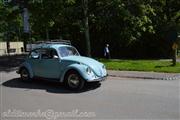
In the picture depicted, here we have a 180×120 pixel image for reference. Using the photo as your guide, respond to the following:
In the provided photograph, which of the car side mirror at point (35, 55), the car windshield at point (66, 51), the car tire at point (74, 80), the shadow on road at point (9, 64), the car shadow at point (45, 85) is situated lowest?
the shadow on road at point (9, 64)

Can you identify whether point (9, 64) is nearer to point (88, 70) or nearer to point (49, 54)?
point (49, 54)

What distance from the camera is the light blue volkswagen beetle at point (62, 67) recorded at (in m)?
12.4

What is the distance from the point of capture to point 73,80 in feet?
41.2

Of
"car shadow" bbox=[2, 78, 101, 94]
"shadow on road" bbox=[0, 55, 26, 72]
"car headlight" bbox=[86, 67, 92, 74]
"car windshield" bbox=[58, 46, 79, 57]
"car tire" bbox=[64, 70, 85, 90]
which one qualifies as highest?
"car windshield" bbox=[58, 46, 79, 57]

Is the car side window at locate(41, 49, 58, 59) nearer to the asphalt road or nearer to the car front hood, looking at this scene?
the car front hood

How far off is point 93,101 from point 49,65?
3.59 meters

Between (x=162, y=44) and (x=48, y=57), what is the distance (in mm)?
20488

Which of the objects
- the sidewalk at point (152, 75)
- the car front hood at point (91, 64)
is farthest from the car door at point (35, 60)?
the sidewalk at point (152, 75)

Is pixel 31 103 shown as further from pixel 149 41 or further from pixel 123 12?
pixel 149 41

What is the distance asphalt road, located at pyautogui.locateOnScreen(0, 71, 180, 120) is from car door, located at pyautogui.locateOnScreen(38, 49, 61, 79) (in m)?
0.47

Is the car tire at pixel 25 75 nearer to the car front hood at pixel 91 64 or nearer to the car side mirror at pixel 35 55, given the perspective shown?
the car side mirror at pixel 35 55

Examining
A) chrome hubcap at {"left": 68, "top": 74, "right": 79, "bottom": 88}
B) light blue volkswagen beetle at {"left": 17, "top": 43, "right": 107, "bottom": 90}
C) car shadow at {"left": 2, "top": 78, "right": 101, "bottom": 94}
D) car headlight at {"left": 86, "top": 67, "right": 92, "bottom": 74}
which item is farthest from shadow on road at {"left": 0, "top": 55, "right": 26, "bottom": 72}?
car headlight at {"left": 86, "top": 67, "right": 92, "bottom": 74}

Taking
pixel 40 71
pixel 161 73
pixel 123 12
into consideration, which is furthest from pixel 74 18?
pixel 40 71

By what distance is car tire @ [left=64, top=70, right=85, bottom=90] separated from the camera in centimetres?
1234
